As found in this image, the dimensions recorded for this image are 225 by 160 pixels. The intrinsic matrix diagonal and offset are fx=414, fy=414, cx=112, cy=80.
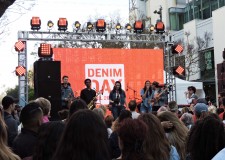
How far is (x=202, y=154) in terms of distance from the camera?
9.98 ft

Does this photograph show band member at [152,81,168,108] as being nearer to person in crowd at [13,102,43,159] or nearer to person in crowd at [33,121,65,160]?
person in crowd at [13,102,43,159]

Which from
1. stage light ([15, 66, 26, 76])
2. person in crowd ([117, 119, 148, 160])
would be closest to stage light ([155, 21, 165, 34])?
stage light ([15, 66, 26, 76])

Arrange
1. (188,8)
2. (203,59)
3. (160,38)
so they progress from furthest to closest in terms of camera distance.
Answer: (188,8) → (203,59) → (160,38)

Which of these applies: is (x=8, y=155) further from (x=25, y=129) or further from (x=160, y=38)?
(x=160, y=38)

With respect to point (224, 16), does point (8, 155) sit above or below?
below

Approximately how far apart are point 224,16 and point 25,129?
107ft

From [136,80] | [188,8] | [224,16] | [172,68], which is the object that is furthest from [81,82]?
[188,8]

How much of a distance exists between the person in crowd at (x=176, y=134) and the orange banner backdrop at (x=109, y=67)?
1254 centimetres

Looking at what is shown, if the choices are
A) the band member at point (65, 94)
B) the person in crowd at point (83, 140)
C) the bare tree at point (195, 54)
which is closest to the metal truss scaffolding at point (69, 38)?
the band member at point (65, 94)

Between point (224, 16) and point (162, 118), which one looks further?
point (224, 16)

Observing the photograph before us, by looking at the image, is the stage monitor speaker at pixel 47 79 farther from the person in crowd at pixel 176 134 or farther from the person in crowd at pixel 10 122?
the person in crowd at pixel 176 134

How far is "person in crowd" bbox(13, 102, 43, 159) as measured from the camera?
3.67m

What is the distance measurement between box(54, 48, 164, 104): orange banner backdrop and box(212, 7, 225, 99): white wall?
17.3 metres

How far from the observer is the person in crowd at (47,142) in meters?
3.03
